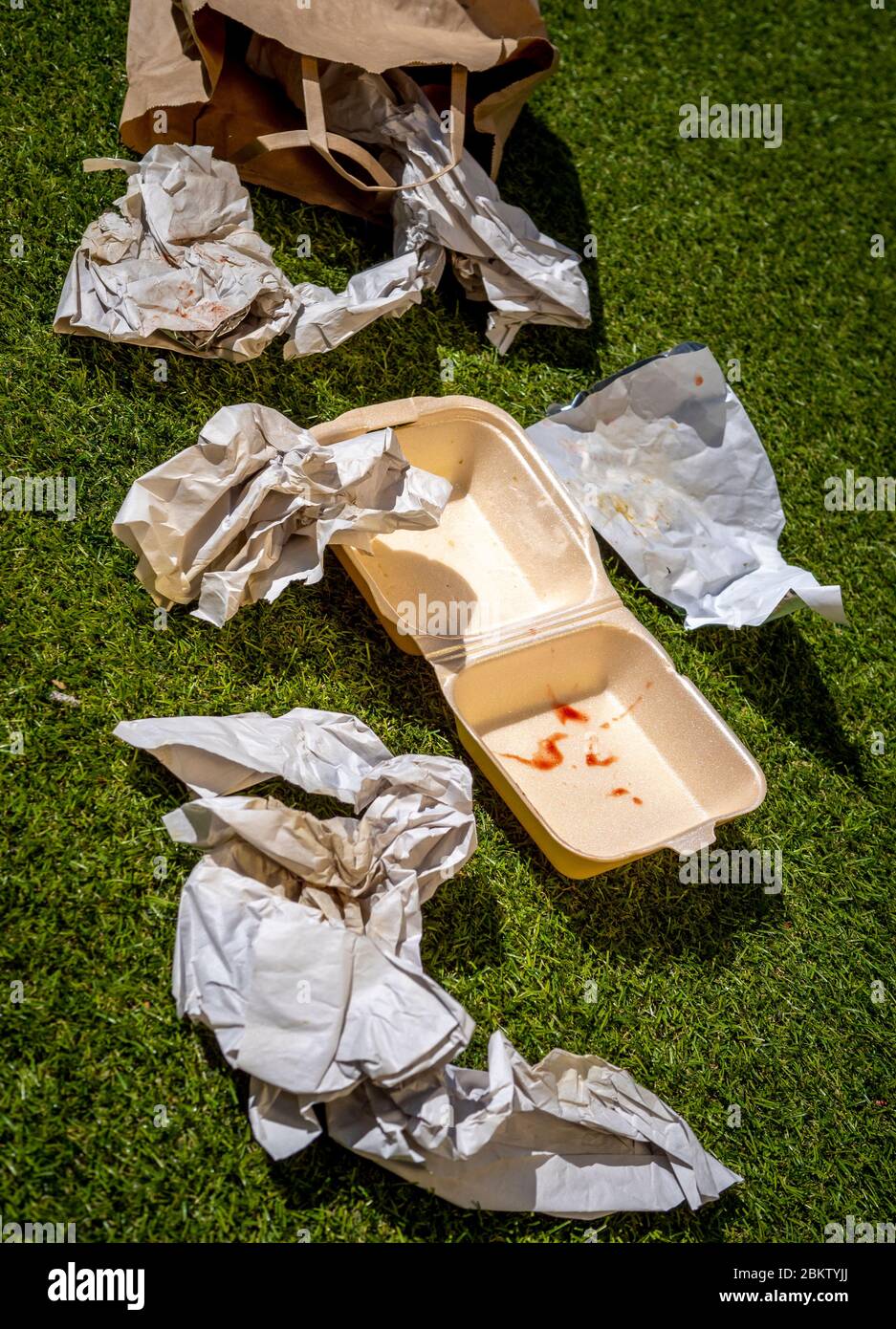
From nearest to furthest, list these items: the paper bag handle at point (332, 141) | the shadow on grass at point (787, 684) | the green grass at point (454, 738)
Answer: the green grass at point (454, 738), the paper bag handle at point (332, 141), the shadow on grass at point (787, 684)

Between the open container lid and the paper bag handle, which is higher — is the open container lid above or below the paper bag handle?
below

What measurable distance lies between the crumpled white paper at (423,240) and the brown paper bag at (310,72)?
0.08 meters

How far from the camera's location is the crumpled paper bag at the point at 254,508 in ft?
7.54

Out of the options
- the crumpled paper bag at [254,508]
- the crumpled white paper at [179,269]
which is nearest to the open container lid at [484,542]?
the crumpled paper bag at [254,508]

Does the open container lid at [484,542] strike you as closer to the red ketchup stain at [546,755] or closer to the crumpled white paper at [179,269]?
the red ketchup stain at [546,755]

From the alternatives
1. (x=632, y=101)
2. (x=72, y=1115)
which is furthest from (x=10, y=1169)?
(x=632, y=101)

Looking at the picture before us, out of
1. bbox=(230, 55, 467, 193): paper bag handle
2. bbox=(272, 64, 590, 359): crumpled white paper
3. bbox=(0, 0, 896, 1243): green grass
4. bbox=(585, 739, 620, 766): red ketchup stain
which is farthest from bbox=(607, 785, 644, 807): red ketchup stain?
bbox=(230, 55, 467, 193): paper bag handle

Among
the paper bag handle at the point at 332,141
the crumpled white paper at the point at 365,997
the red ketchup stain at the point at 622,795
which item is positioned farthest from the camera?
the paper bag handle at the point at 332,141

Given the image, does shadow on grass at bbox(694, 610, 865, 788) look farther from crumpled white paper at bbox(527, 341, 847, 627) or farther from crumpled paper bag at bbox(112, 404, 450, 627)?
crumpled paper bag at bbox(112, 404, 450, 627)

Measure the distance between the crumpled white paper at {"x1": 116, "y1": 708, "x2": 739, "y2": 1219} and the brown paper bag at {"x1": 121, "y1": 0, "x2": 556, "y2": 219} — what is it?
1.46 m

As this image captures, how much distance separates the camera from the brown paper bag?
8.41 feet

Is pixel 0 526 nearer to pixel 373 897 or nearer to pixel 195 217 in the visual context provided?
pixel 195 217

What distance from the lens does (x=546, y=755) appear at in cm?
252

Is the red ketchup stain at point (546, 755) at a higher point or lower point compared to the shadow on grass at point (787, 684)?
higher
